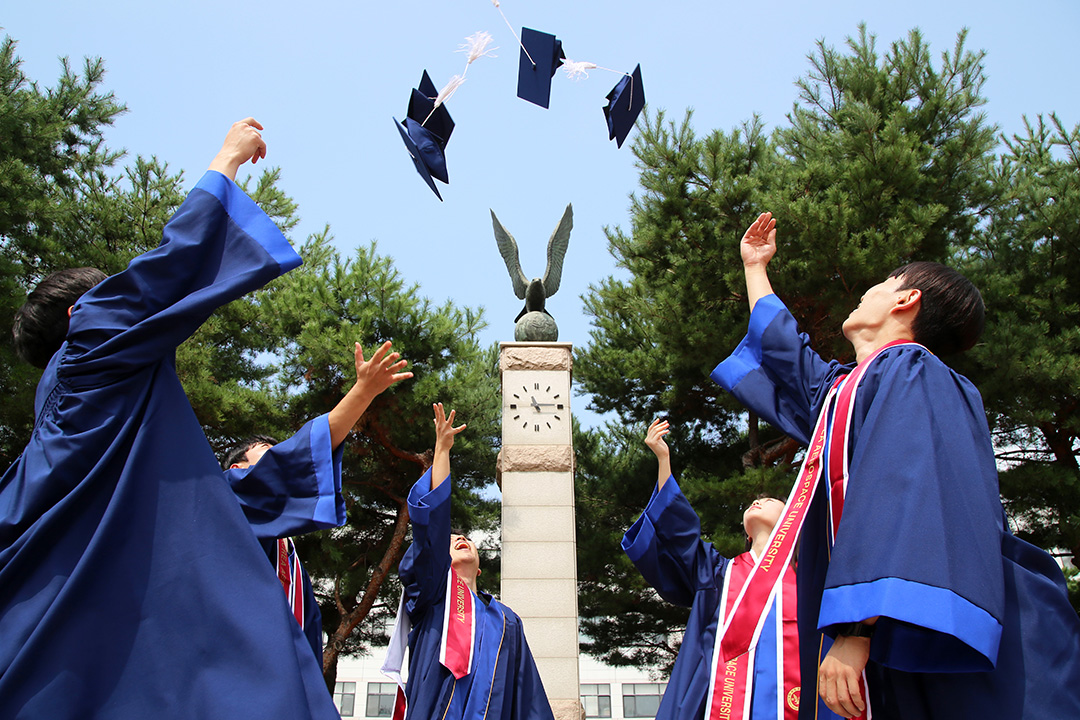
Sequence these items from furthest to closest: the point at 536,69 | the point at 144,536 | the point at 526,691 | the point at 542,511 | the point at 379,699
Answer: the point at 379,699
the point at 542,511
the point at 536,69
the point at 526,691
the point at 144,536

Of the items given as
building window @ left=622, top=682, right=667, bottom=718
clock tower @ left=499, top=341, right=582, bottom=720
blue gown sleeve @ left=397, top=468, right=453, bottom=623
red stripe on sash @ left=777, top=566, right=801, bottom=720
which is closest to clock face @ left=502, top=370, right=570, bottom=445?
clock tower @ left=499, top=341, right=582, bottom=720

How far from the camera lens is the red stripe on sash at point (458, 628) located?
145 inches

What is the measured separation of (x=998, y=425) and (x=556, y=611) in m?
5.13

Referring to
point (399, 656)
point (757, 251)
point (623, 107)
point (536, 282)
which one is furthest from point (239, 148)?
point (536, 282)

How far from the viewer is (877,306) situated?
1.90 m

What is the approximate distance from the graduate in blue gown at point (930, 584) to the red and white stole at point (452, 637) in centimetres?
225

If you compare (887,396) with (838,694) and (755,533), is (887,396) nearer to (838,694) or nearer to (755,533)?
(838,694)

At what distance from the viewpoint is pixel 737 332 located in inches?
338

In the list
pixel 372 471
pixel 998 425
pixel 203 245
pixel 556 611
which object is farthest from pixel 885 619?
pixel 372 471

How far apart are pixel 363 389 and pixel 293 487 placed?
31 cm

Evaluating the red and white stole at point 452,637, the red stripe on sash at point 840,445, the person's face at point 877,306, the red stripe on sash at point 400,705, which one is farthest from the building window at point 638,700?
the red stripe on sash at point 840,445

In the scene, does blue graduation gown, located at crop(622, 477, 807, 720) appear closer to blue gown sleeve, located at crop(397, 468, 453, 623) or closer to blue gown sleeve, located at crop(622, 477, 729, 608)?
blue gown sleeve, located at crop(622, 477, 729, 608)

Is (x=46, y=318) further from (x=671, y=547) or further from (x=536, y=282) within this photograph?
(x=536, y=282)

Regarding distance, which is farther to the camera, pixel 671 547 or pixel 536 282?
pixel 536 282
